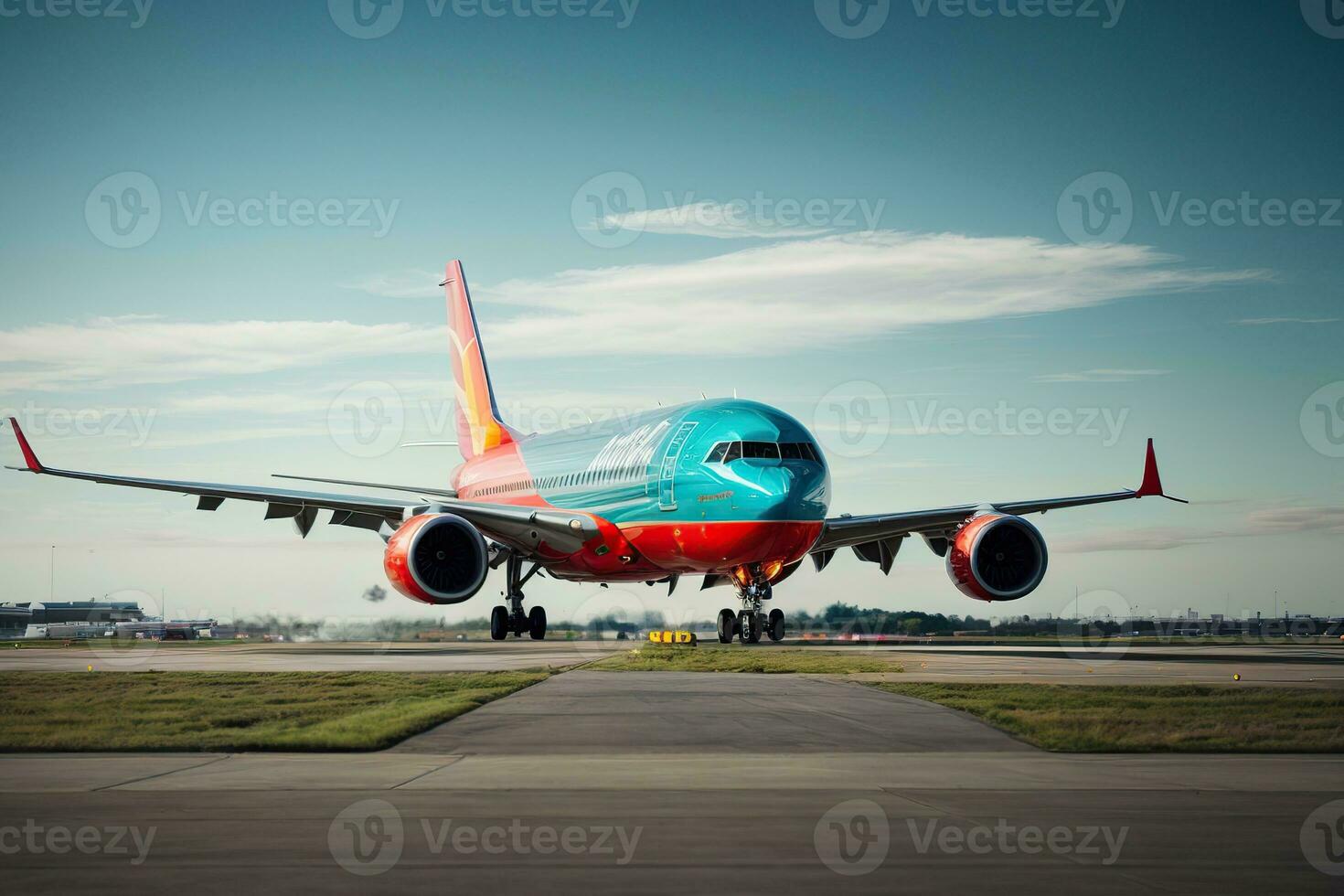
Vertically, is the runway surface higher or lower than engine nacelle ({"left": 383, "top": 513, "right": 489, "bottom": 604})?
lower

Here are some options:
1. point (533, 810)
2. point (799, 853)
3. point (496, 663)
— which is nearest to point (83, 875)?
point (533, 810)

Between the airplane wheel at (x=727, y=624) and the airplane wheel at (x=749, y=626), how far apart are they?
3.13 metres

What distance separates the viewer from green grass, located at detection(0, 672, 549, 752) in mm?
13867

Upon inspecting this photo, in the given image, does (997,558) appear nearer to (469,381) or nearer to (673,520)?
(673,520)

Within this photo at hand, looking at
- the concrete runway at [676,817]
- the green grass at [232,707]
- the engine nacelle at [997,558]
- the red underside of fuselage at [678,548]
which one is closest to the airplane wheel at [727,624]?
the red underside of fuselage at [678,548]

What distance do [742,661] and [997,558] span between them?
9.51 meters

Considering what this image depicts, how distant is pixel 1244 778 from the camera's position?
1160 centimetres

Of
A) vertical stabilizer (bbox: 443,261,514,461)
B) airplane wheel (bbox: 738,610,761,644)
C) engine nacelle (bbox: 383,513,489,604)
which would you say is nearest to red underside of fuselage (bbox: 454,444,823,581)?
airplane wheel (bbox: 738,610,761,644)

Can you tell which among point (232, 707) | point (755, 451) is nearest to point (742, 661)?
point (755, 451)

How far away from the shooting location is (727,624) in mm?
38469

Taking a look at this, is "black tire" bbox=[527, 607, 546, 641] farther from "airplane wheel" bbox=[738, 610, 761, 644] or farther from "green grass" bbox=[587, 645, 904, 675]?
"airplane wheel" bbox=[738, 610, 761, 644]

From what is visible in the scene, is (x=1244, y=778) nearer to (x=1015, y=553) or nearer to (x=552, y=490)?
(x=1015, y=553)

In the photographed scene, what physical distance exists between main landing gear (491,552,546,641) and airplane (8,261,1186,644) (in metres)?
0.05

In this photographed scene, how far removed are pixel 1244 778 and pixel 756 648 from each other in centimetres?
2314
